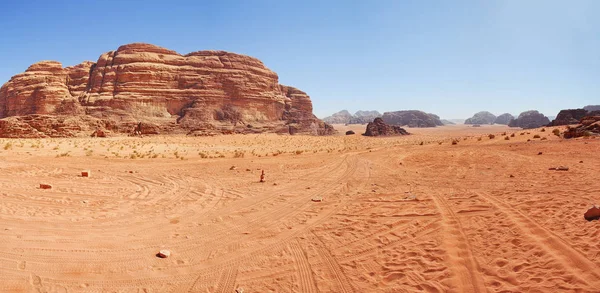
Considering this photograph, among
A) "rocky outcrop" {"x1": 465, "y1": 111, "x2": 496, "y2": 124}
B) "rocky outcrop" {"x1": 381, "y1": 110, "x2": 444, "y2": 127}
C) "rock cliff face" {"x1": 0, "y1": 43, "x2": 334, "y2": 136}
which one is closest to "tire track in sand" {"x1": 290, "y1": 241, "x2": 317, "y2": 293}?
"rock cliff face" {"x1": 0, "y1": 43, "x2": 334, "y2": 136}

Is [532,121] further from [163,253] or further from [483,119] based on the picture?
[163,253]

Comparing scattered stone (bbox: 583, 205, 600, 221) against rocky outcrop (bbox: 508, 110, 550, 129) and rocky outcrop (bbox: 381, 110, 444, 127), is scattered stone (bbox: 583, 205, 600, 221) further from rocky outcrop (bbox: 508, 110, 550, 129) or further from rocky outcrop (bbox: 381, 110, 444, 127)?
rocky outcrop (bbox: 381, 110, 444, 127)

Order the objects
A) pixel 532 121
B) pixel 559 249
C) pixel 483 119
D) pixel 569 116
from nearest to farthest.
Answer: pixel 559 249
pixel 569 116
pixel 532 121
pixel 483 119

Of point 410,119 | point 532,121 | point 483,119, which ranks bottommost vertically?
point 532,121

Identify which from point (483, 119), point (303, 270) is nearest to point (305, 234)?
point (303, 270)

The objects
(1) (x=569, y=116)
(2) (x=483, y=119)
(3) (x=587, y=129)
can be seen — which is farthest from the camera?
(2) (x=483, y=119)

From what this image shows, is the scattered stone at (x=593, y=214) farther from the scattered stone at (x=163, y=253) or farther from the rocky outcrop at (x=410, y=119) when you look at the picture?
the rocky outcrop at (x=410, y=119)
